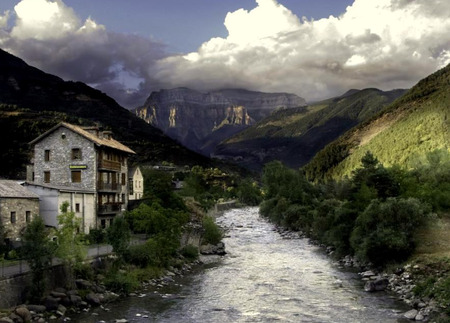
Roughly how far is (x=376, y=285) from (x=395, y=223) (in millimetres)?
11602

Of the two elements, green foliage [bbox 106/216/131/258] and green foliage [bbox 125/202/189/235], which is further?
green foliage [bbox 125/202/189/235]

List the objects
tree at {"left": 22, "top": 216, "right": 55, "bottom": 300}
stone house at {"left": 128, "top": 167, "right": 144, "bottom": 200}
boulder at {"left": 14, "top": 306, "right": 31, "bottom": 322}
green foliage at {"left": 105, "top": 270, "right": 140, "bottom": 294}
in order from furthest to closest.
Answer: stone house at {"left": 128, "top": 167, "right": 144, "bottom": 200}, green foliage at {"left": 105, "top": 270, "right": 140, "bottom": 294}, tree at {"left": 22, "top": 216, "right": 55, "bottom": 300}, boulder at {"left": 14, "top": 306, "right": 31, "bottom": 322}

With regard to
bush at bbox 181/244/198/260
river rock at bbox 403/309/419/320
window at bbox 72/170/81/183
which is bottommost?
river rock at bbox 403/309/419/320

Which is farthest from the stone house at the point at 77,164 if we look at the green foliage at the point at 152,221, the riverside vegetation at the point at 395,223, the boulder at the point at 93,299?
the riverside vegetation at the point at 395,223

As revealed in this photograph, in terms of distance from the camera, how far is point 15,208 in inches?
1672

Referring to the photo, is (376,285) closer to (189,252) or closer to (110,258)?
(189,252)

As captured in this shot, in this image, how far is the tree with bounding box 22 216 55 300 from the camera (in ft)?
103

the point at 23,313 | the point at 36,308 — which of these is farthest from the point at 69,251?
the point at 23,313

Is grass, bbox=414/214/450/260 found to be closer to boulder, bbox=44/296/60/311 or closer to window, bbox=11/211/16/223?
boulder, bbox=44/296/60/311

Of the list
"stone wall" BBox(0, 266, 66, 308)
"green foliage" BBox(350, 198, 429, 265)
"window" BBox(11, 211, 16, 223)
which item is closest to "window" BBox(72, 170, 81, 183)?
"window" BBox(11, 211, 16, 223)

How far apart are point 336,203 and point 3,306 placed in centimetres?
6168

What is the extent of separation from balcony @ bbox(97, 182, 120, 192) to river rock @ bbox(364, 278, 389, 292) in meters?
35.9

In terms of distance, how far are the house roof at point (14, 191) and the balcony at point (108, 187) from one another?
1461 centimetres

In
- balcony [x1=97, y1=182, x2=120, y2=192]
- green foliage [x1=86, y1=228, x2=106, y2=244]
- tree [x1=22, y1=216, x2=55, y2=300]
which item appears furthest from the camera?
balcony [x1=97, y1=182, x2=120, y2=192]
